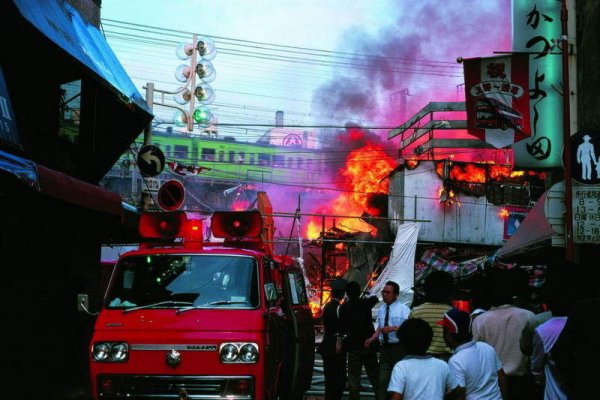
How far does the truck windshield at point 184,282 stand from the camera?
8.00 metres

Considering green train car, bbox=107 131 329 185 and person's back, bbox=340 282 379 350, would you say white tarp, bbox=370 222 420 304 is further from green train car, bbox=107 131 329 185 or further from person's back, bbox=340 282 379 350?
green train car, bbox=107 131 329 185

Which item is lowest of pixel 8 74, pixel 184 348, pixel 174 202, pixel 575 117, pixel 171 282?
pixel 184 348

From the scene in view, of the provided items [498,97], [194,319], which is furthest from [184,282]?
[498,97]

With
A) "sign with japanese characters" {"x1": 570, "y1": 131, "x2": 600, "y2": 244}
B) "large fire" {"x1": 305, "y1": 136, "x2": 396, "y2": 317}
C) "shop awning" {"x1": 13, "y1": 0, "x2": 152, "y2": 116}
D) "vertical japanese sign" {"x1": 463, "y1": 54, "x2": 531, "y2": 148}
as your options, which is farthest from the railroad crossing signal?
"large fire" {"x1": 305, "y1": 136, "x2": 396, "y2": 317}

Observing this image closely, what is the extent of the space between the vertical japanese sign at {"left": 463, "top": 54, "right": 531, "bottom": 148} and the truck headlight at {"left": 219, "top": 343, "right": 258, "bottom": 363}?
6149 mm

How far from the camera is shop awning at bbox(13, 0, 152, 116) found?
10.9 metres

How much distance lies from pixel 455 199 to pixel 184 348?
2499 cm

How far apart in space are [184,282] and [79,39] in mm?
7003

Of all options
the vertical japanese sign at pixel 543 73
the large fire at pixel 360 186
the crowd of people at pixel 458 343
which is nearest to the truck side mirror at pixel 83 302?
the crowd of people at pixel 458 343

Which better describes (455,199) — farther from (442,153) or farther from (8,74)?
(8,74)

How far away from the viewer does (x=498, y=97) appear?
11.7 meters

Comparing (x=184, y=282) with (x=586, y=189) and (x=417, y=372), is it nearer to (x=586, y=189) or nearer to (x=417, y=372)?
(x=417, y=372)

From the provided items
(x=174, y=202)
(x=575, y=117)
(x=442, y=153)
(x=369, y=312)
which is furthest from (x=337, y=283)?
(x=442, y=153)

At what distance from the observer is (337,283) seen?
11.1m
